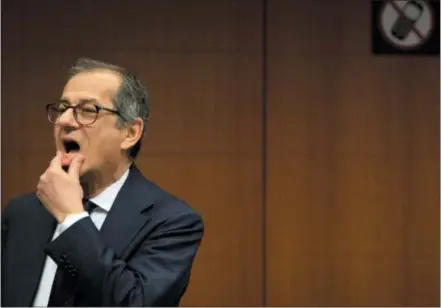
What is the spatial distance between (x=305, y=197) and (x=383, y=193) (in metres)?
0.37

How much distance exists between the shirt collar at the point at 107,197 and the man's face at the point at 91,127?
0.05m

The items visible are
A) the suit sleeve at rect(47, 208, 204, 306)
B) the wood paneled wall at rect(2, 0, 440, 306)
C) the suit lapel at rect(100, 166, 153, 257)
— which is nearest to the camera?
the suit sleeve at rect(47, 208, 204, 306)

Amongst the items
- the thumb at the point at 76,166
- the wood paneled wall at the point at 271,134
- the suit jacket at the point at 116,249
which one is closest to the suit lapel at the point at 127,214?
the suit jacket at the point at 116,249

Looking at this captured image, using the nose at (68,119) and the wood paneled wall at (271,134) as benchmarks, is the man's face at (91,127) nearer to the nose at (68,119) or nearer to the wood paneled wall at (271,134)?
the nose at (68,119)

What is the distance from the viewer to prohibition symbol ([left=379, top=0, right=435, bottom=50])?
307 centimetres

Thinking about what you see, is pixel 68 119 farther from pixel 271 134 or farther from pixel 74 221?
pixel 271 134

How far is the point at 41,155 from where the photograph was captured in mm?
3002

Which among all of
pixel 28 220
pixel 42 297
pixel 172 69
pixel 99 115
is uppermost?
pixel 172 69

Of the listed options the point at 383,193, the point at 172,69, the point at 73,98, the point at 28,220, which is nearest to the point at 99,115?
the point at 73,98

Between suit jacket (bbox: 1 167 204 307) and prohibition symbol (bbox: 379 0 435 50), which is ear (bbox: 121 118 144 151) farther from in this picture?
prohibition symbol (bbox: 379 0 435 50)

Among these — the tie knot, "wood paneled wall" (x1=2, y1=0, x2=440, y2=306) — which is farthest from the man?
"wood paneled wall" (x1=2, y1=0, x2=440, y2=306)

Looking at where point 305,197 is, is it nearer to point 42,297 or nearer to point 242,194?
point 242,194

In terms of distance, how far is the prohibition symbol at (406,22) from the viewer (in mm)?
3074

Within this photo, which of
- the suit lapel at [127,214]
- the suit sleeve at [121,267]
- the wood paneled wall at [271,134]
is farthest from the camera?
the wood paneled wall at [271,134]
